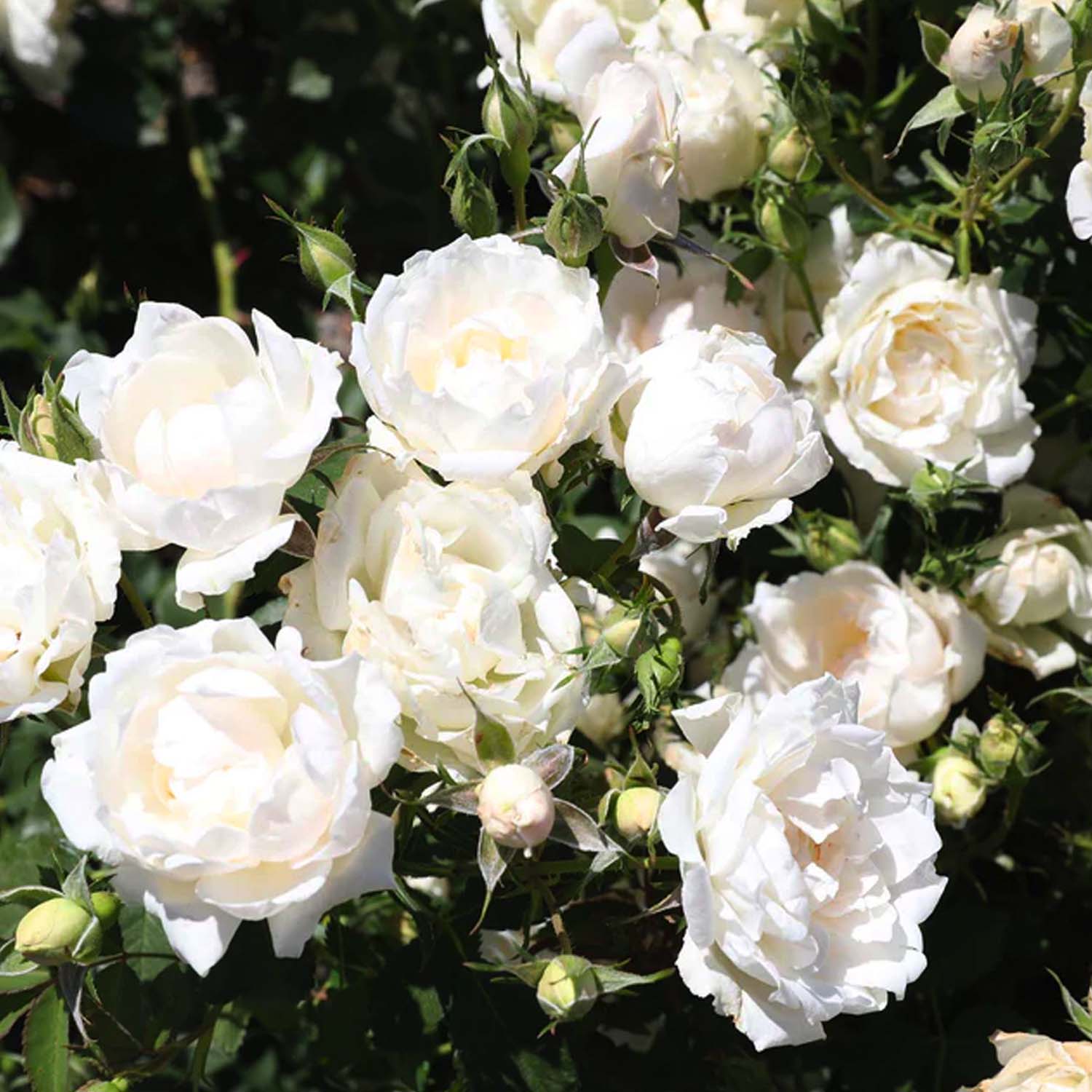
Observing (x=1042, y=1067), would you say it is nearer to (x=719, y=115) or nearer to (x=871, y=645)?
(x=871, y=645)

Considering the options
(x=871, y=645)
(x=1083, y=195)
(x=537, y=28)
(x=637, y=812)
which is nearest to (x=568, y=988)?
(x=637, y=812)

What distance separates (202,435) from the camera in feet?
2.75

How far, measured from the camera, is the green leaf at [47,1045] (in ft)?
3.06

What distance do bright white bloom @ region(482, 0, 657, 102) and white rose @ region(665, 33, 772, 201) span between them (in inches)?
3.3

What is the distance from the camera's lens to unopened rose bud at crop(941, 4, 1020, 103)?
3.30ft

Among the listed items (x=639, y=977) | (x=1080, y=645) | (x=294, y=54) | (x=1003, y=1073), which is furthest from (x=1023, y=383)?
(x=294, y=54)

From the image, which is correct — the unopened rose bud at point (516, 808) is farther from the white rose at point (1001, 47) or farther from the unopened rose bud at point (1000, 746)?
the white rose at point (1001, 47)

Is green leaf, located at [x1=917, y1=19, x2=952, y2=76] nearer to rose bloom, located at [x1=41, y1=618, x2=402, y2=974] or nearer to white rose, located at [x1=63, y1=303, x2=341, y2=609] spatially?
white rose, located at [x1=63, y1=303, x2=341, y2=609]

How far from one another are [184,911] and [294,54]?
1.34 meters

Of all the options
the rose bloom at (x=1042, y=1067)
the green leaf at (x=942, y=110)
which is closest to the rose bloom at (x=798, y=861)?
the rose bloom at (x=1042, y=1067)

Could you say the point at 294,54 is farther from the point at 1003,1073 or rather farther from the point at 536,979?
the point at 1003,1073

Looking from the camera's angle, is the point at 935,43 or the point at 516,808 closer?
the point at 516,808

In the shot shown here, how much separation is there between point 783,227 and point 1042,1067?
2.15 ft

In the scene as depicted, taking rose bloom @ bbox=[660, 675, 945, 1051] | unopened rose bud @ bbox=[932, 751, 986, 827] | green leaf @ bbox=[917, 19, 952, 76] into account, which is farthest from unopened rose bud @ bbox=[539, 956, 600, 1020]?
green leaf @ bbox=[917, 19, 952, 76]
